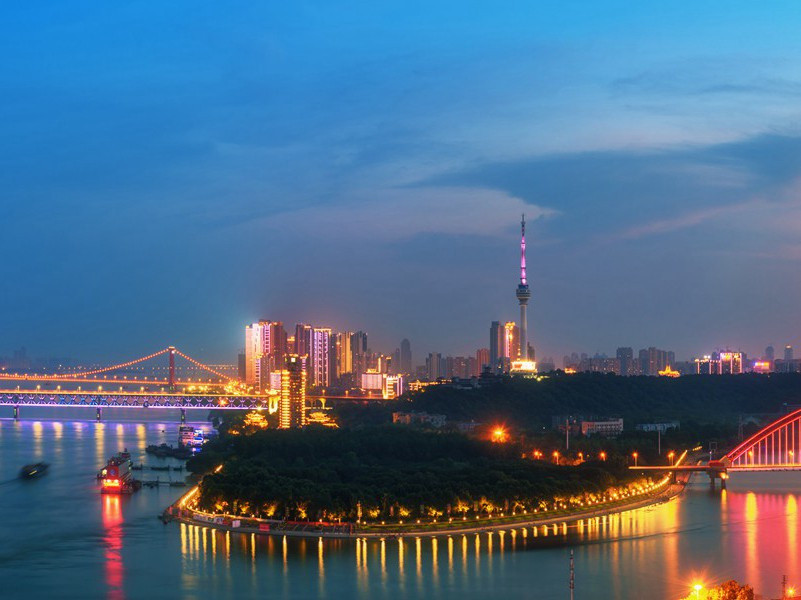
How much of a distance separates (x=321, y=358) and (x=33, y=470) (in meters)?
31.1

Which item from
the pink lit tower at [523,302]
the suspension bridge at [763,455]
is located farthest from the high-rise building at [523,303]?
the suspension bridge at [763,455]

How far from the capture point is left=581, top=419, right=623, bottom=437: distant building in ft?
99.6

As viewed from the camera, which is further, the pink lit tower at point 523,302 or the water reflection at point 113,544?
the pink lit tower at point 523,302

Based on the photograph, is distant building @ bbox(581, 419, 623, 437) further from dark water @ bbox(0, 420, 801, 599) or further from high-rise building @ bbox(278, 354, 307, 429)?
dark water @ bbox(0, 420, 801, 599)

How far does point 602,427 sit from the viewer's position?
31.1 m

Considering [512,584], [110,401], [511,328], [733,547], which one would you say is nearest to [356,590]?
[512,584]

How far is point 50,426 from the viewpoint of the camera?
124 feet

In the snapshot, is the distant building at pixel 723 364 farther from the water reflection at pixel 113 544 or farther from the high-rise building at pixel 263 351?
the water reflection at pixel 113 544

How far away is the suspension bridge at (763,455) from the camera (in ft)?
74.0

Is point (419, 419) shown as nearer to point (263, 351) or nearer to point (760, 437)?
point (760, 437)

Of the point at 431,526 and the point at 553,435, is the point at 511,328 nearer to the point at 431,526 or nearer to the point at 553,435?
the point at 553,435

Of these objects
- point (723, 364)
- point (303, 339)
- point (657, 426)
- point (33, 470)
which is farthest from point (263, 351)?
point (33, 470)

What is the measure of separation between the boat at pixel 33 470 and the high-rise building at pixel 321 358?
94.2ft

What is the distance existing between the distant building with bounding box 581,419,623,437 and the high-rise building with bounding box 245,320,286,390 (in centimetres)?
2182
